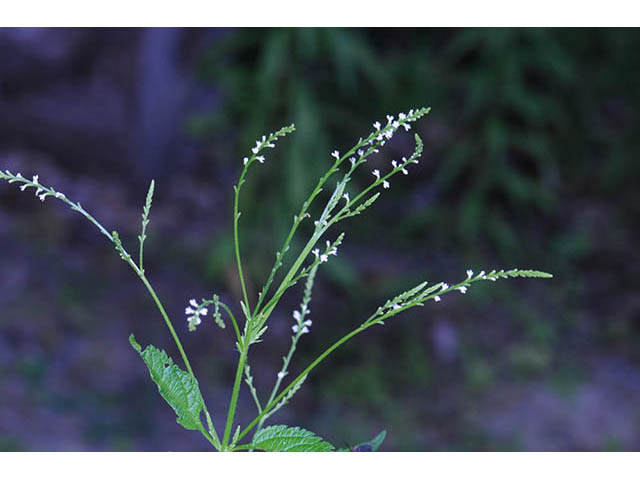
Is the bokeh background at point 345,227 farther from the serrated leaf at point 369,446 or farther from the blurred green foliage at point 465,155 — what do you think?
the serrated leaf at point 369,446

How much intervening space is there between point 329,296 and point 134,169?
1.58 meters

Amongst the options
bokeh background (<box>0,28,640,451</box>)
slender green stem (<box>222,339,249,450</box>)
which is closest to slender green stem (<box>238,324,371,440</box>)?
slender green stem (<box>222,339,249,450</box>)

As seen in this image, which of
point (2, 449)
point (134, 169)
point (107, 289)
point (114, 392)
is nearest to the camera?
point (2, 449)

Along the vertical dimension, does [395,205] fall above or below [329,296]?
above

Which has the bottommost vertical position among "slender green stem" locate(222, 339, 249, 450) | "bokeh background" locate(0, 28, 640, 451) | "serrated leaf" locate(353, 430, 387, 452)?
"serrated leaf" locate(353, 430, 387, 452)

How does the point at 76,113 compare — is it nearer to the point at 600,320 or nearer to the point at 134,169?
the point at 134,169

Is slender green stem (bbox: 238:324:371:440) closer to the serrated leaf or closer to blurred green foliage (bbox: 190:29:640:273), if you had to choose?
the serrated leaf

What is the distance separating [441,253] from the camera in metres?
3.54

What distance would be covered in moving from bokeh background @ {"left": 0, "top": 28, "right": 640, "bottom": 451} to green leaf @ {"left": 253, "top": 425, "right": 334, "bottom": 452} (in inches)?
91.3

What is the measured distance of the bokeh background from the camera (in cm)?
278

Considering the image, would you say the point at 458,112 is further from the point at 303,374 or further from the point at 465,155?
the point at 303,374

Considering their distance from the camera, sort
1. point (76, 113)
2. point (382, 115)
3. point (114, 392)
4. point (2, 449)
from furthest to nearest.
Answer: point (76, 113) < point (382, 115) < point (114, 392) < point (2, 449)

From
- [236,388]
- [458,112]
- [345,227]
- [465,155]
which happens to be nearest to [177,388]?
[236,388]

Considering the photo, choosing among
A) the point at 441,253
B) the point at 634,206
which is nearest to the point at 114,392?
the point at 441,253
